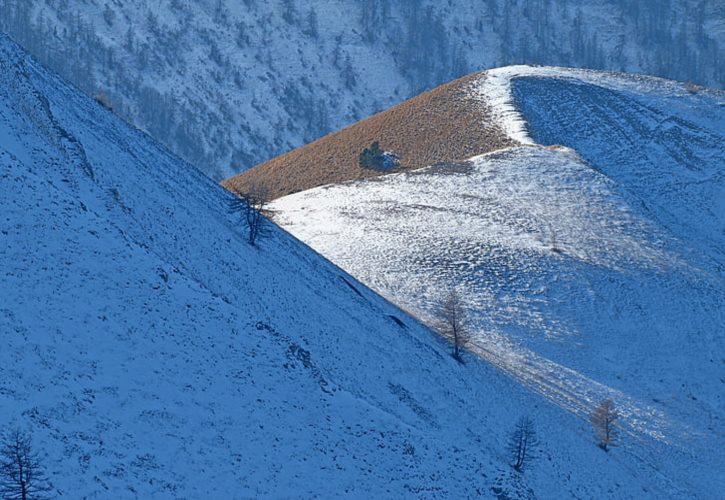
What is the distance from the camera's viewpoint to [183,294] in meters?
37.2

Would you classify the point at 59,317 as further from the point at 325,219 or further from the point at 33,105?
the point at 325,219

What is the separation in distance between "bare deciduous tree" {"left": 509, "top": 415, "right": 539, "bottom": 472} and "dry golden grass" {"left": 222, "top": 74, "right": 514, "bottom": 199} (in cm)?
4465

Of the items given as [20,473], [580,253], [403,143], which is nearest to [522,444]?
[20,473]

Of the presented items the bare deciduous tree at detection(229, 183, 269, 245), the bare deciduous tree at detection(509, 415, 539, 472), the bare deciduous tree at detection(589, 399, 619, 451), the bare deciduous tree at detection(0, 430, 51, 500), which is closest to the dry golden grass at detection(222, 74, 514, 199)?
the bare deciduous tree at detection(229, 183, 269, 245)

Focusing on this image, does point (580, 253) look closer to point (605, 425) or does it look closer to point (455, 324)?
point (455, 324)

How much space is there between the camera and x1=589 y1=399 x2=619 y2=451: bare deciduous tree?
51.3 metres

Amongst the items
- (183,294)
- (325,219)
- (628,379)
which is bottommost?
(628,379)

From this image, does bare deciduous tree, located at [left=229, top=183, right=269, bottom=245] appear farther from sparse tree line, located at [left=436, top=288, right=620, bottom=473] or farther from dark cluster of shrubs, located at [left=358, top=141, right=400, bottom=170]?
dark cluster of shrubs, located at [left=358, top=141, right=400, bottom=170]

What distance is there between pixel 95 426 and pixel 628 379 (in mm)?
35805

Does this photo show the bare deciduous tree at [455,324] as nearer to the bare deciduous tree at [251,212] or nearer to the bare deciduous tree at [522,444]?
the bare deciduous tree at [522,444]

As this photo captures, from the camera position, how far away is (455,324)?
5562 cm

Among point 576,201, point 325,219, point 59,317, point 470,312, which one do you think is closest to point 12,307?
point 59,317

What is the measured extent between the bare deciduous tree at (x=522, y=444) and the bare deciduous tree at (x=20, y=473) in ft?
70.2

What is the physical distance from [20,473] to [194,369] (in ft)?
30.0
